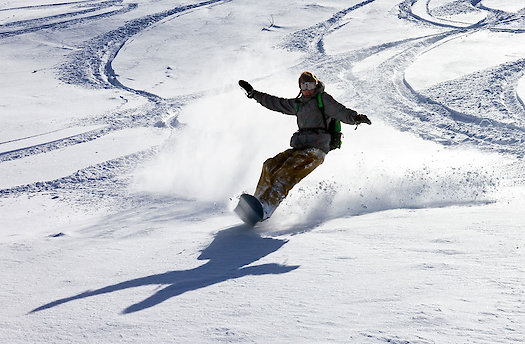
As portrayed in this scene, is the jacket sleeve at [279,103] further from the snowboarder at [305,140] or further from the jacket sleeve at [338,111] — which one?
the jacket sleeve at [338,111]

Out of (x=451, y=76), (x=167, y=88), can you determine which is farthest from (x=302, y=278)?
(x=167, y=88)

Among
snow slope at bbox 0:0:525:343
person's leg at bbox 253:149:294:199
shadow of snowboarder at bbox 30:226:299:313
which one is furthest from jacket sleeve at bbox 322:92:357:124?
shadow of snowboarder at bbox 30:226:299:313

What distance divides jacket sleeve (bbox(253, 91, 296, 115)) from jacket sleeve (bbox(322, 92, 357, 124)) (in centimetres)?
46

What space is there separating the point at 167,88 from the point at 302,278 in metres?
10.8

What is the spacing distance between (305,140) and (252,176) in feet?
5.48

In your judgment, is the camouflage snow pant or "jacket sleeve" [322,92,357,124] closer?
the camouflage snow pant

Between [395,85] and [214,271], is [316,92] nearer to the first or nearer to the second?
[214,271]

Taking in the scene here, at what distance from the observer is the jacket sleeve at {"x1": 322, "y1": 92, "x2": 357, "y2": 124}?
274 inches

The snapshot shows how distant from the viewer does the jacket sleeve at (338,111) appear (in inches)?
274

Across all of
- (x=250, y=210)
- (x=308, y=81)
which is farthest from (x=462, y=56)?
(x=250, y=210)

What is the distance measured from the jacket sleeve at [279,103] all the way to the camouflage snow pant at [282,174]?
21.8 inches

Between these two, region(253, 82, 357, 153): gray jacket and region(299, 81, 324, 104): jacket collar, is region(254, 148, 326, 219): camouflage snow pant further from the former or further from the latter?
region(299, 81, 324, 104): jacket collar

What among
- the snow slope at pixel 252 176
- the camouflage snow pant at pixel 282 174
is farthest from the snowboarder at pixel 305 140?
the snow slope at pixel 252 176

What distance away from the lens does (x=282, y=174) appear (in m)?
7.02
